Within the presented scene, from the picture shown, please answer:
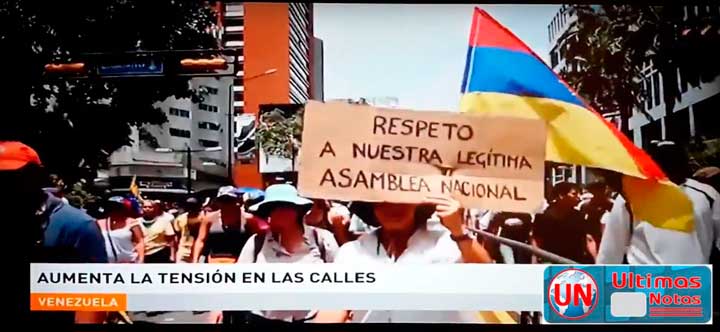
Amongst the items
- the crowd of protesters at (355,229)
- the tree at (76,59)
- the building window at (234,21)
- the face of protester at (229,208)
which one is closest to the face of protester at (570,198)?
the crowd of protesters at (355,229)

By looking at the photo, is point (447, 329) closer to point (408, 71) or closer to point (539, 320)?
point (539, 320)

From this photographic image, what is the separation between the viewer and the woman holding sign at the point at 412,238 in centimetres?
357

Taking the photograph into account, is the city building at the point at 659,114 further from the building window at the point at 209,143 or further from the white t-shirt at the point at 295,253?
the building window at the point at 209,143

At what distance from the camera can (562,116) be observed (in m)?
3.63

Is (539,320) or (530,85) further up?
(530,85)

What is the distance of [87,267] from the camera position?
11.9ft

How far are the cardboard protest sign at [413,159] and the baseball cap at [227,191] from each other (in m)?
0.33

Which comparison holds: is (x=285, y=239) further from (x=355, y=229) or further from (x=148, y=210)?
(x=148, y=210)

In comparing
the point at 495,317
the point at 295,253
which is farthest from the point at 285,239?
the point at 495,317

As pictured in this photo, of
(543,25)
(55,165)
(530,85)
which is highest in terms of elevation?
(543,25)

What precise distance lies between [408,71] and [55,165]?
180 cm

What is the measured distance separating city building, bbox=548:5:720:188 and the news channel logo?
0.49 m

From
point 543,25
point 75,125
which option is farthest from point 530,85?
point 75,125

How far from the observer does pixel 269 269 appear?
A: 3.62m
